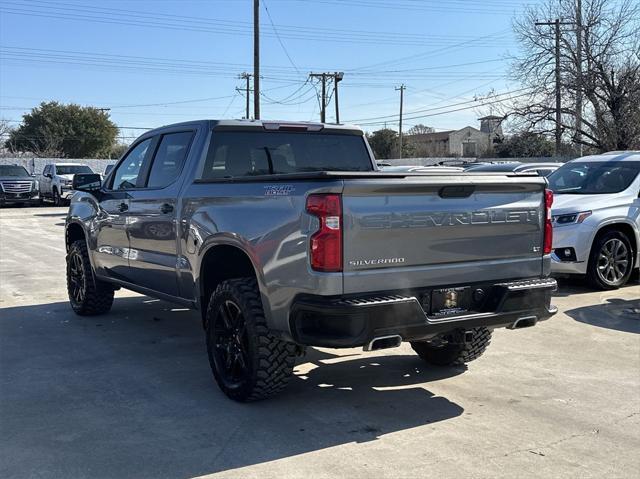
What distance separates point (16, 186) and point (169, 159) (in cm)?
2584

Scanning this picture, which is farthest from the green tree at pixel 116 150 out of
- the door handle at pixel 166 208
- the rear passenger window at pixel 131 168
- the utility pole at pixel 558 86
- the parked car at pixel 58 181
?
the door handle at pixel 166 208

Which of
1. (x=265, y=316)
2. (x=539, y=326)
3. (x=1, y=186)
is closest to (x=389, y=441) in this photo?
(x=265, y=316)

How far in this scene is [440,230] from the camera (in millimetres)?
4305

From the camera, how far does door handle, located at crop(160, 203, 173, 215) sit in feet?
18.3

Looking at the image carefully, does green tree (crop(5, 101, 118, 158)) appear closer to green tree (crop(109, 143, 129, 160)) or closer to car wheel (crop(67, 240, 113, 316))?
green tree (crop(109, 143, 129, 160))

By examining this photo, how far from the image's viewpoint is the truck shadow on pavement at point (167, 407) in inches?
154

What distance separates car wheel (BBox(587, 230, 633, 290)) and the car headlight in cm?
38

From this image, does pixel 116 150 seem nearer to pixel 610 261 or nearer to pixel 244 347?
pixel 610 261

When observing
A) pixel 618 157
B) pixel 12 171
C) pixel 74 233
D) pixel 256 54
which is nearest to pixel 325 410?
pixel 74 233

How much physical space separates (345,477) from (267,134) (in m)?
3.23

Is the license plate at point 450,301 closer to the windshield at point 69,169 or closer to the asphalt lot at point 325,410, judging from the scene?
the asphalt lot at point 325,410

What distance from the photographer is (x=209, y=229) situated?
4.96 meters

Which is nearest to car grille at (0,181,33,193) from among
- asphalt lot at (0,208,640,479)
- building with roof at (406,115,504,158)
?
asphalt lot at (0,208,640,479)

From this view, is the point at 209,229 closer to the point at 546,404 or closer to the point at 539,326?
the point at 546,404
